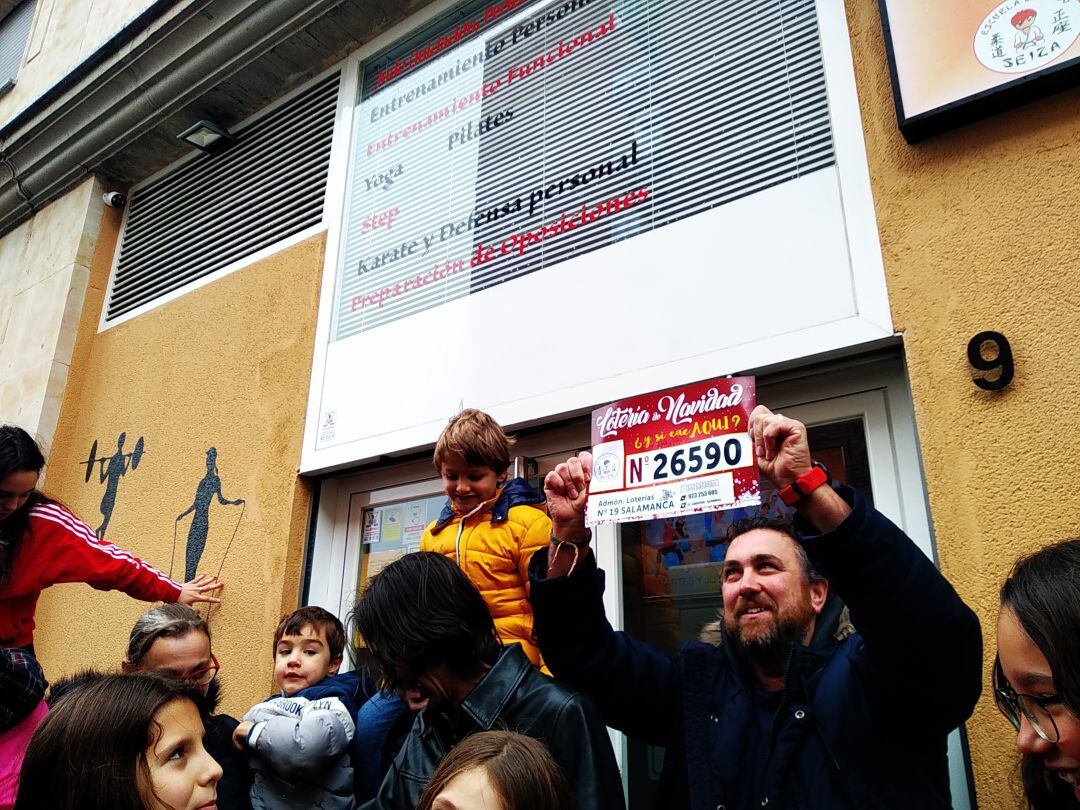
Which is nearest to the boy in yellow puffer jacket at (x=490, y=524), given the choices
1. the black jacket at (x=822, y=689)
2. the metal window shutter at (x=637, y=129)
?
the black jacket at (x=822, y=689)

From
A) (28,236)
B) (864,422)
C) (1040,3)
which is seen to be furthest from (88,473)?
(1040,3)

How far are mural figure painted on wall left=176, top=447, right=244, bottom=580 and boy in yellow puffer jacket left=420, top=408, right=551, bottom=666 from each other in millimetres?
1967

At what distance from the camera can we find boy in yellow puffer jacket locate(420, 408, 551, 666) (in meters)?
2.48

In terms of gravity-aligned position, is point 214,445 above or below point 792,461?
above

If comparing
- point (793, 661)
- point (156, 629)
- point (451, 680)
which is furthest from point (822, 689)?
point (156, 629)

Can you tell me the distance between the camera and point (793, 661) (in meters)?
1.77

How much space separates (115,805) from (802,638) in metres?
1.48

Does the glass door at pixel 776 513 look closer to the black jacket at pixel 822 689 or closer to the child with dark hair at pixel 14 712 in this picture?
the black jacket at pixel 822 689

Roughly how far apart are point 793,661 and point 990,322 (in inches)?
48.7

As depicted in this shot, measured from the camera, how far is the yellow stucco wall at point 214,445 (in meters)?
3.90

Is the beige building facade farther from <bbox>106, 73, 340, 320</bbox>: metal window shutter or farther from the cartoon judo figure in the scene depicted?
the cartoon judo figure

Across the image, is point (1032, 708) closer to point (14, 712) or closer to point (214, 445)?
point (14, 712)

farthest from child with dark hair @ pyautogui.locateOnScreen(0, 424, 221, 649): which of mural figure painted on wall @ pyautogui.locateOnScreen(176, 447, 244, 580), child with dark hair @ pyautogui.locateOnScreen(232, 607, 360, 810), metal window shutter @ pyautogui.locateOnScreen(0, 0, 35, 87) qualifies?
metal window shutter @ pyautogui.locateOnScreen(0, 0, 35, 87)

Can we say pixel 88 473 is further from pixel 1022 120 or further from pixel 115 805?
pixel 1022 120
